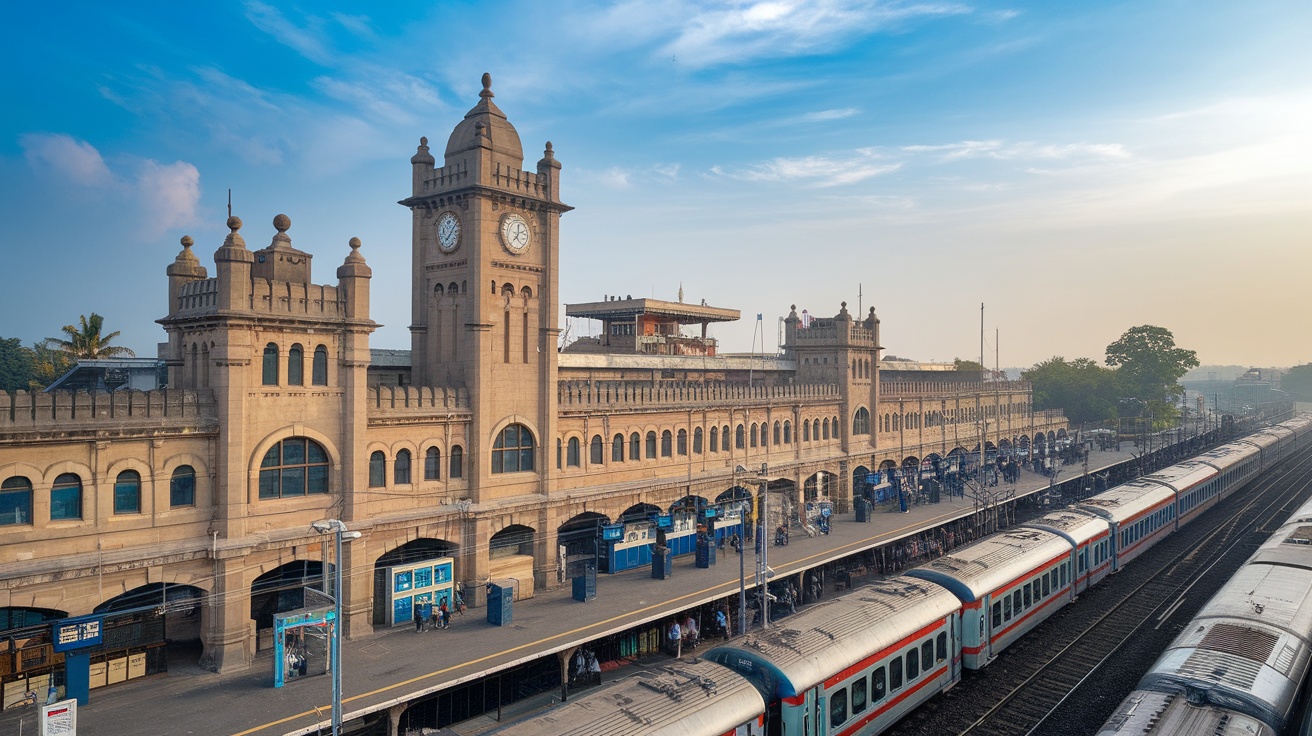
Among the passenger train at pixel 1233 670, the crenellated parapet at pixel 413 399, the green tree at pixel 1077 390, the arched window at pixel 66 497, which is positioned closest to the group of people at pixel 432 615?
the crenellated parapet at pixel 413 399

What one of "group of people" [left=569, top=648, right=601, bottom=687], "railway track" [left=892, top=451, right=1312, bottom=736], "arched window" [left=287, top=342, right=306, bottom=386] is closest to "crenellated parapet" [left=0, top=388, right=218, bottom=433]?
"arched window" [left=287, top=342, right=306, bottom=386]

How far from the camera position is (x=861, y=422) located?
64.3 m

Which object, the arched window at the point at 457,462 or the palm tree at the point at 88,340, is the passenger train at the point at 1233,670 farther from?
the palm tree at the point at 88,340

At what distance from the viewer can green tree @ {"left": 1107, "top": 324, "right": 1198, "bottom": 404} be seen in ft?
409

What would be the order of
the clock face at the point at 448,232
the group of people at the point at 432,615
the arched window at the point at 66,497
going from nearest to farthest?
the arched window at the point at 66,497 < the group of people at the point at 432,615 < the clock face at the point at 448,232

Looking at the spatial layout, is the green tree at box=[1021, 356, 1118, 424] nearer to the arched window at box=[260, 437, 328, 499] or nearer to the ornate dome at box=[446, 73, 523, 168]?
the ornate dome at box=[446, 73, 523, 168]

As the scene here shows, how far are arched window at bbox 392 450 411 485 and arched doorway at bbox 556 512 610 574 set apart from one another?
29.7ft

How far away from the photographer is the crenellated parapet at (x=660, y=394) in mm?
41812

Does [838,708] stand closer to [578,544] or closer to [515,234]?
[578,544]

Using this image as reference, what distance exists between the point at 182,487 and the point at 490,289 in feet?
51.3

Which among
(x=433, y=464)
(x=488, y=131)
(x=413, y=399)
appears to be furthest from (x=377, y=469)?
(x=488, y=131)

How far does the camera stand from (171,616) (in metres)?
29.8

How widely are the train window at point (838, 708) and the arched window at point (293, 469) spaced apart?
21.2m

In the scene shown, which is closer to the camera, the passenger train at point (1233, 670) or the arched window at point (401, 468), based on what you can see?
the passenger train at point (1233, 670)
